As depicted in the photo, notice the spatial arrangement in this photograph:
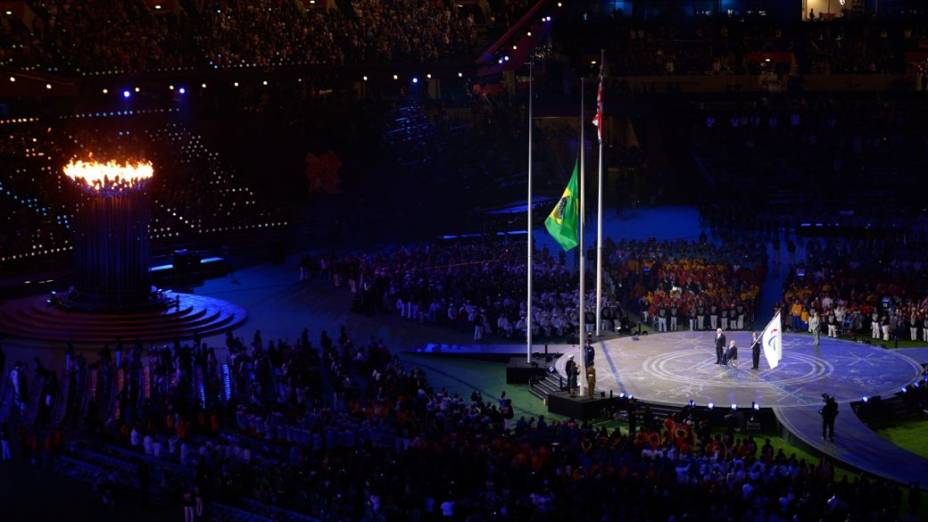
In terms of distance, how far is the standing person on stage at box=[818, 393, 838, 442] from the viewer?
4196cm

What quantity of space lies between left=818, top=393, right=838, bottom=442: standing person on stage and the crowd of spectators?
188cm

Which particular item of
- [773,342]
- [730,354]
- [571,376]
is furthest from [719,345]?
[571,376]

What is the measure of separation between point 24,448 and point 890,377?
1007 inches

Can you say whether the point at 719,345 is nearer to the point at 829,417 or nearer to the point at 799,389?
the point at 799,389

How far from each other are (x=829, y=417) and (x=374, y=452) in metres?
12.6

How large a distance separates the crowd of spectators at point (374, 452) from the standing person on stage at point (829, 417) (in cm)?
188

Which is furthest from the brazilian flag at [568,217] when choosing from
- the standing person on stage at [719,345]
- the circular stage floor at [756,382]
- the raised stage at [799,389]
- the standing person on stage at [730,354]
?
the standing person on stage at [730,354]

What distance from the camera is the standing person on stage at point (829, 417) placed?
138 ft

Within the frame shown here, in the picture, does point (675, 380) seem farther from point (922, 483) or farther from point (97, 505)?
point (97, 505)

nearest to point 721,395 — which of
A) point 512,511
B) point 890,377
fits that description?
point 890,377

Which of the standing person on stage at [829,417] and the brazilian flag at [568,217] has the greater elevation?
the brazilian flag at [568,217]

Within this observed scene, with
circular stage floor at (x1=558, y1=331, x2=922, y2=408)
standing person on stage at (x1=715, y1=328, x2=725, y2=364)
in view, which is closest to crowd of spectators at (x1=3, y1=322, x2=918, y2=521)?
circular stage floor at (x1=558, y1=331, x2=922, y2=408)

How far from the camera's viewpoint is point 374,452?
37.9m

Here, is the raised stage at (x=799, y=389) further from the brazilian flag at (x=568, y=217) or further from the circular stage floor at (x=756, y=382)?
the brazilian flag at (x=568, y=217)
